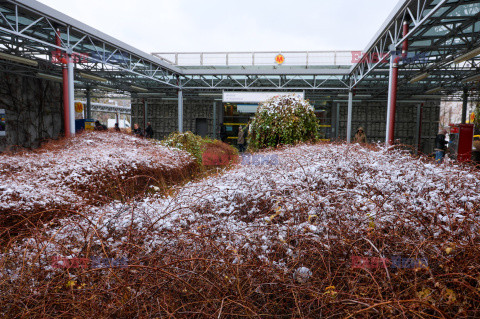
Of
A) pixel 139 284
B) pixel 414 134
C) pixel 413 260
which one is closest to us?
pixel 139 284

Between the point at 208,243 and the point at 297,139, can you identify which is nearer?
the point at 208,243

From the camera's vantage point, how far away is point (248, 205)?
3545 mm

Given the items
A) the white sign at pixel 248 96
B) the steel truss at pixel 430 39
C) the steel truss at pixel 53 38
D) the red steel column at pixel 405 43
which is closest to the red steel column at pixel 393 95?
the red steel column at pixel 405 43

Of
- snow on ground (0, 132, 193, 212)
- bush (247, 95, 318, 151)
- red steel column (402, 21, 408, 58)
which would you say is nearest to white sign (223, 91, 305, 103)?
bush (247, 95, 318, 151)

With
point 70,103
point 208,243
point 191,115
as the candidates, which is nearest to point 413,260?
point 208,243

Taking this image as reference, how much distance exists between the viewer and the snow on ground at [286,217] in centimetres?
242

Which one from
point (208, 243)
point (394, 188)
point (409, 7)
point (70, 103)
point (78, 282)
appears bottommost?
point (78, 282)

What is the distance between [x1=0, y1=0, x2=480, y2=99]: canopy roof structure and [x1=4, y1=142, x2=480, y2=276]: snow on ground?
4.54 m

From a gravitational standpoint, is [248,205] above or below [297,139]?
below

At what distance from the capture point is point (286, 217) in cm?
312

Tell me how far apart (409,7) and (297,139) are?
14.9 ft

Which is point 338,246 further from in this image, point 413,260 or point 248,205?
point 248,205

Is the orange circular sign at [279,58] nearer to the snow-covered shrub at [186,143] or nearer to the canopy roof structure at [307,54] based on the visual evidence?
the canopy roof structure at [307,54]

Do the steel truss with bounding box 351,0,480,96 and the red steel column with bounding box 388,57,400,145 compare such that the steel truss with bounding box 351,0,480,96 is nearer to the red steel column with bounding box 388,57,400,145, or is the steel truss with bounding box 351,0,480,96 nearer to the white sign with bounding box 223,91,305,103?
the red steel column with bounding box 388,57,400,145
